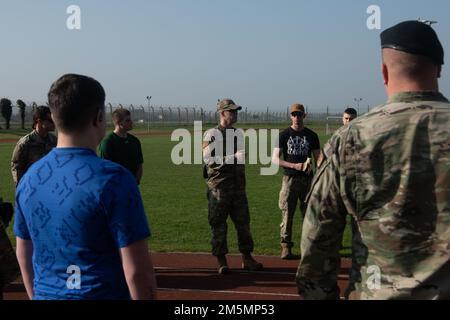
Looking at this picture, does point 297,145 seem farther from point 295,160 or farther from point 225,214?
point 225,214

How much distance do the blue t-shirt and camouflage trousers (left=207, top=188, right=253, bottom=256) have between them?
4735 mm

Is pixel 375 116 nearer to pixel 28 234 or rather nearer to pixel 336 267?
pixel 336 267

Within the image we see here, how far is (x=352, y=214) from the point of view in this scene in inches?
90.4

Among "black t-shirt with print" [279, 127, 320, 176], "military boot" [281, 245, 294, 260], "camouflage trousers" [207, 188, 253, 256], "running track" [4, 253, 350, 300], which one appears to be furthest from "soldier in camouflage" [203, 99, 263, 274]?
"black t-shirt with print" [279, 127, 320, 176]

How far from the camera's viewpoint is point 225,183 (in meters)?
7.34

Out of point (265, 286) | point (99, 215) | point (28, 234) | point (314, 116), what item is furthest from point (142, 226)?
point (314, 116)

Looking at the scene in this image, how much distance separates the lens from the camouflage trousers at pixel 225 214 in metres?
7.29

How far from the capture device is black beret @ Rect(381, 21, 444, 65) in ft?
7.39

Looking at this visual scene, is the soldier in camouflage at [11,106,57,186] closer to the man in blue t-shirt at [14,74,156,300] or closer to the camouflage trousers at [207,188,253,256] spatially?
the camouflage trousers at [207,188,253,256]

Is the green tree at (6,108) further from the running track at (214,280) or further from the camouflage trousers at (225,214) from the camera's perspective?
the camouflage trousers at (225,214)

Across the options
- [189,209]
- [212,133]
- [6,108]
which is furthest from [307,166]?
[6,108]

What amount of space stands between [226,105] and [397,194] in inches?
206
